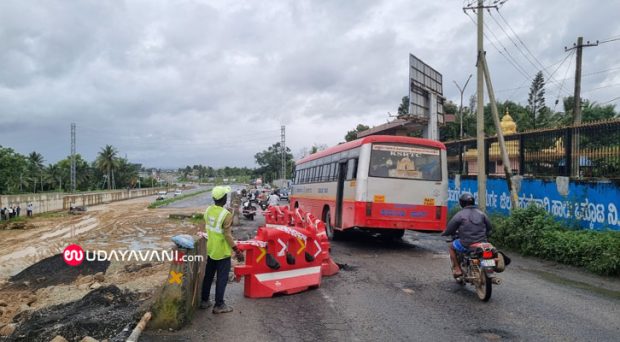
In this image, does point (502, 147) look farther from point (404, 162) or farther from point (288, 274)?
point (288, 274)

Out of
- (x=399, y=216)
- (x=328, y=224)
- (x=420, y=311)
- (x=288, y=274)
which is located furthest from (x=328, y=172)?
(x=420, y=311)

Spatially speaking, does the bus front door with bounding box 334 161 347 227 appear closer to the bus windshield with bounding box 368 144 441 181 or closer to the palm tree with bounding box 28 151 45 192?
the bus windshield with bounding box 368 144 441 181

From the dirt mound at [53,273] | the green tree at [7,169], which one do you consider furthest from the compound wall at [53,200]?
the dirt mound at [53,273]

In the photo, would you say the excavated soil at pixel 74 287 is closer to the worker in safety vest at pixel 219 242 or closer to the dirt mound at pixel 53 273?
the dirt mound at pixel 53 273

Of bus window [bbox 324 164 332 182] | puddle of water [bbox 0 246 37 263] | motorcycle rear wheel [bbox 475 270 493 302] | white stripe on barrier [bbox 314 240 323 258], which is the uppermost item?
bus window [bbox 324 164 332 182]

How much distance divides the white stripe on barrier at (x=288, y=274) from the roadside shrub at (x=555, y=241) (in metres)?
5.68

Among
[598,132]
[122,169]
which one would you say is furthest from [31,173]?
[598,132]

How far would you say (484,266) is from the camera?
6527 mm

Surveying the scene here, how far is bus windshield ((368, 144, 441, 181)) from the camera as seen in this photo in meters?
11.5

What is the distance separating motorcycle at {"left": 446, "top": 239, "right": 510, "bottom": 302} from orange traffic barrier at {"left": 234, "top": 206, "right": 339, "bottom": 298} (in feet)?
8.04

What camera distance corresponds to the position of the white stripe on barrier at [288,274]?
7039 mm

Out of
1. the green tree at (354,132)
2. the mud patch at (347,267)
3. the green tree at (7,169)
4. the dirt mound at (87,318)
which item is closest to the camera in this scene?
the dirt mound at (87,318)

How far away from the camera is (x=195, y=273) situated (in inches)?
244

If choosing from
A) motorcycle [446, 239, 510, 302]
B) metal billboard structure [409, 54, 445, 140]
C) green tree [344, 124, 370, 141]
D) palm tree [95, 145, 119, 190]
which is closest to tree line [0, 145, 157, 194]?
palm tree [95, 145, 119, 190]
